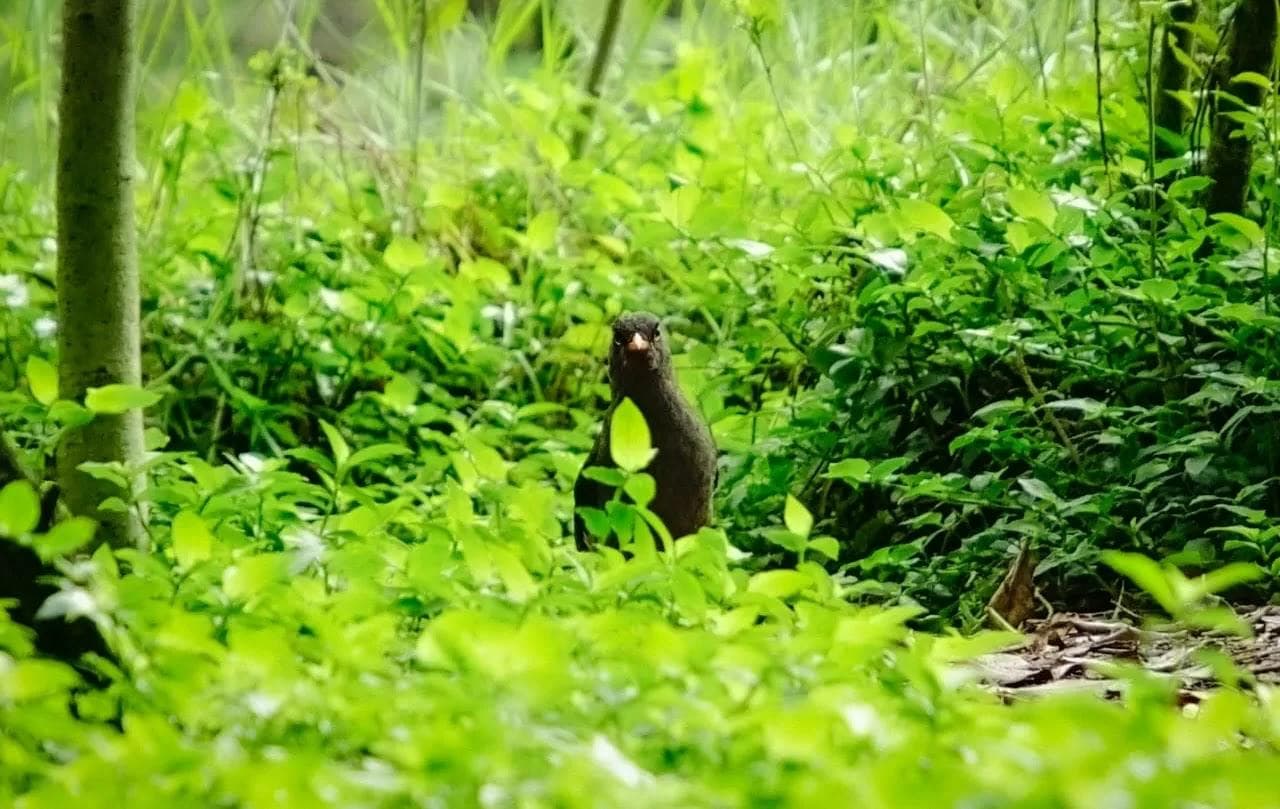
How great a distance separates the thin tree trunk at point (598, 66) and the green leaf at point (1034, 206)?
248cm

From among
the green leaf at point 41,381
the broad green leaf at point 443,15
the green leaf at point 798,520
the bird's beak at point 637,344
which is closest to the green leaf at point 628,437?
the green leaf at point 798,520

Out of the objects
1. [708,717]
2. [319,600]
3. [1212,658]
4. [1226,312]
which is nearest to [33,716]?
[319,600]

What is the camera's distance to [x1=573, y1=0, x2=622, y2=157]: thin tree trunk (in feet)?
18.9

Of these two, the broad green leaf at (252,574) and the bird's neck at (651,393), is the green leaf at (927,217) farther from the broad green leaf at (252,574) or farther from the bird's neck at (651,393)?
the broad green leaf at (252,574)

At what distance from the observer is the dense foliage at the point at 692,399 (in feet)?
5.42

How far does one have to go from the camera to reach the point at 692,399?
427 cm

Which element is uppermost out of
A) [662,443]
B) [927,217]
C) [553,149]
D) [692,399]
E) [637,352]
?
[927,217]

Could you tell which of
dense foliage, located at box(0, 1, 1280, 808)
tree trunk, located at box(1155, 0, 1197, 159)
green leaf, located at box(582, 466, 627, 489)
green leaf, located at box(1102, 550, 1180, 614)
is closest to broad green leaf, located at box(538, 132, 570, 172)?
dense foliage, located at box(0, 1, 1280, 808)

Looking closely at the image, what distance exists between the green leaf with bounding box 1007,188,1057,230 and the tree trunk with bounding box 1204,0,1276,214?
494 mm

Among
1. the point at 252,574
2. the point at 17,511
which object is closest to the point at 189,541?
the point at 252,574

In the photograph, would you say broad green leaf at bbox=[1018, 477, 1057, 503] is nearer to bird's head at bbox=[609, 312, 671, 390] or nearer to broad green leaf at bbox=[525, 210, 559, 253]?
bird's head at bbox=[609, 312, 671, 390]

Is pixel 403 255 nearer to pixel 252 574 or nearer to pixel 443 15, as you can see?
pixel 443 15

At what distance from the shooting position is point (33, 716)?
174 centimetres

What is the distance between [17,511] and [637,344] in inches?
75.9
